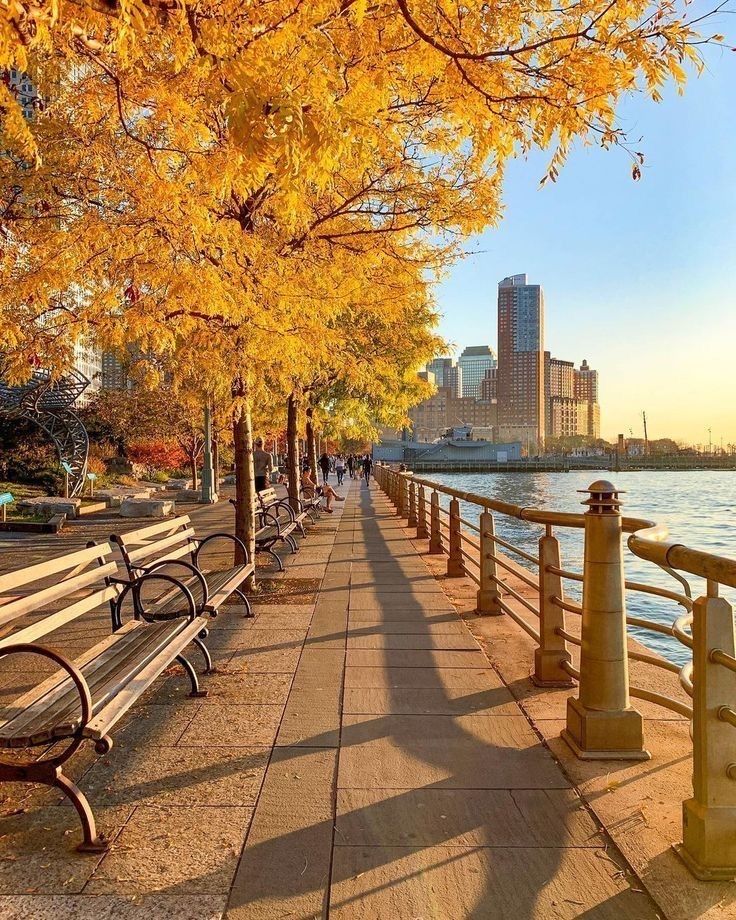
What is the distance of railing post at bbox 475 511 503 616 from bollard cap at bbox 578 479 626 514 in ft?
9.70

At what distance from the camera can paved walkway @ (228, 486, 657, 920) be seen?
2607 mm

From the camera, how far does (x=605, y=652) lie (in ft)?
12.3

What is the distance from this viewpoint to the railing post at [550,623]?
481 cm

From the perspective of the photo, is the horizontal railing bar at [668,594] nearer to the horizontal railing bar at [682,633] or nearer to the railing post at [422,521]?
the horizontal railing bar at [682,633]

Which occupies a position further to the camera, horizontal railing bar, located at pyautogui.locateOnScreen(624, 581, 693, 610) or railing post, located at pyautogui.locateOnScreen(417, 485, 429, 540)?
railing post, located at pyautogui.locateOnScreen(417, 485, 429, 540)

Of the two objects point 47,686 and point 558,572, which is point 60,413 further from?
point 558,572

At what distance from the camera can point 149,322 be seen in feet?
21.4

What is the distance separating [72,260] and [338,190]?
298 centimetres

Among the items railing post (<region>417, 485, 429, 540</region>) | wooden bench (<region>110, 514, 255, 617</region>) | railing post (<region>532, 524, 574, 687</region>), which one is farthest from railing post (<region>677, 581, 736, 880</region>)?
railing post (<region>417, 485, 429, 540</region>)

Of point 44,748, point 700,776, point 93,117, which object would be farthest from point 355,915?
point 93,117

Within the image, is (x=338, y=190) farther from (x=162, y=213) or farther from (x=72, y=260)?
(x=72, y=260)

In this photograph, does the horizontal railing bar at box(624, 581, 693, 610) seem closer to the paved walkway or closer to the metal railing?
the metal railing

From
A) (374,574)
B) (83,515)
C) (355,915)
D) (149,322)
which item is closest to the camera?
(355,915)

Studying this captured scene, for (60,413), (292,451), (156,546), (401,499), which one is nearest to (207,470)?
(60,413)
